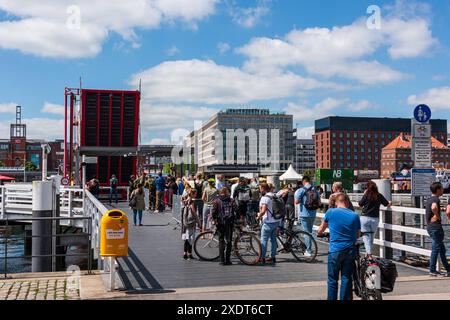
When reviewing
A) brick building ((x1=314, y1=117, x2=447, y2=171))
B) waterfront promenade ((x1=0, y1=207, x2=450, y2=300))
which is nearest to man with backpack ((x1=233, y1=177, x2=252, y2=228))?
waterfront promenade ((x1=0, y1=207, x2=450, y2=300))

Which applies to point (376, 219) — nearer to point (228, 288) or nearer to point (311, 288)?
point (311, 288)

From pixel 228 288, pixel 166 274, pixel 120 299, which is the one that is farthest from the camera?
pixel 166 274

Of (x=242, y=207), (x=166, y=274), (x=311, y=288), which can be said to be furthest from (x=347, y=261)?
(x=242, y=207)

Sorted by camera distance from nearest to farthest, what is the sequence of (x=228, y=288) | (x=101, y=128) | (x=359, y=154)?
(x=228, y=288) < (x=101, y=128) < (x=359, y=154)

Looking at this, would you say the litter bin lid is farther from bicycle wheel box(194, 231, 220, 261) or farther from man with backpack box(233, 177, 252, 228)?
man with backpack box(233, 177, 252, 228)

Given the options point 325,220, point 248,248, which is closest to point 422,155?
point 248,248

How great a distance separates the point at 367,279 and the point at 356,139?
520ft

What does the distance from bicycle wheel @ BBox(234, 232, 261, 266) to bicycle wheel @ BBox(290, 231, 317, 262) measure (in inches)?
35.8

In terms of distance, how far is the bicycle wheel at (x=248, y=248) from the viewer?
11.0 metres

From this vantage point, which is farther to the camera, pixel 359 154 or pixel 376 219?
pixel 359 154

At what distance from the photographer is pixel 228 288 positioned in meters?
8.51

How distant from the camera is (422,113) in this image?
456 inches

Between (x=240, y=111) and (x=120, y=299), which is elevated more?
(x=240, y=111)

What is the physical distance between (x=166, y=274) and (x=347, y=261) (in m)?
4.22
